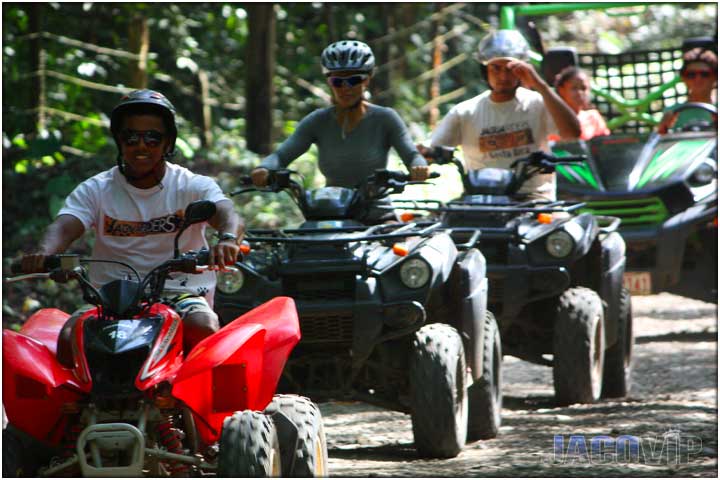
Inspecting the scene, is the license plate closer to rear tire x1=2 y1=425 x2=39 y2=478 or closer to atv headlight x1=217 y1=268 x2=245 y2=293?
atv headlight x1=217 y1=268 x2=245 y2=293

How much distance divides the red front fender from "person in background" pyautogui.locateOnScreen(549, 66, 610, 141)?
7732 millimetres

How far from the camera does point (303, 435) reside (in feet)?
18.0

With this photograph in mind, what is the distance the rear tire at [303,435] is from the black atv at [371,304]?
5.21 feet

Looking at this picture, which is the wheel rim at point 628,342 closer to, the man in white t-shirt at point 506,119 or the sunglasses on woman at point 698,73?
the man in white t-shirt at point 506,119

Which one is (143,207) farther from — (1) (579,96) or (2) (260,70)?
(2) (260,70)

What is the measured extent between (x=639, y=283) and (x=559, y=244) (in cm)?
319

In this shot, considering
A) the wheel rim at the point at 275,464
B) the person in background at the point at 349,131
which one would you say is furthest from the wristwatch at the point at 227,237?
the person in background at the point at 349,131

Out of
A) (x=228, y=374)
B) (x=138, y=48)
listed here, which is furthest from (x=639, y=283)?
(x=138, y=48)

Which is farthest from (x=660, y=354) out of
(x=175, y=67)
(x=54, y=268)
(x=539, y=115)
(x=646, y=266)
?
(x=175, y=67)

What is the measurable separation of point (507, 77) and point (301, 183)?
2252 mm

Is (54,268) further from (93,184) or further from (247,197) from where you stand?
(247,197)

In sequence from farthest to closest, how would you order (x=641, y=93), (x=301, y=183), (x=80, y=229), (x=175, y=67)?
(x=175, y=67) → (x=641, y=93) → (x=301, y=183) → (x=80, y=229)

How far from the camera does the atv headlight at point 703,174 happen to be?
40.2 ft

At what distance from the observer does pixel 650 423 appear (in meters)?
8.34
